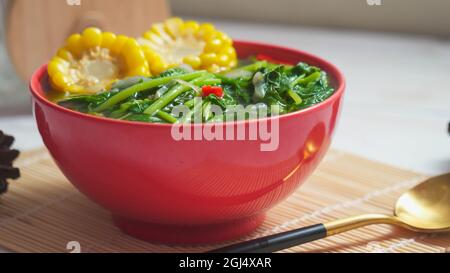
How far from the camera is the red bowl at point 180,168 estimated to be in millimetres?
1081

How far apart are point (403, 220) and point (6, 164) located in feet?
2.58

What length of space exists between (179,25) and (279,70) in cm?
40

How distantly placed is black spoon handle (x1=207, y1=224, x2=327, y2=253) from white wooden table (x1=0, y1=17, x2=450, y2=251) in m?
0.55

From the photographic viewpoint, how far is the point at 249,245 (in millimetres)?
1111

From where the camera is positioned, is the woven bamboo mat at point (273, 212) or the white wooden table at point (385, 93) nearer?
the woven bamboo mat at point (273, 212)

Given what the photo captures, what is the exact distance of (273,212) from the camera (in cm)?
136

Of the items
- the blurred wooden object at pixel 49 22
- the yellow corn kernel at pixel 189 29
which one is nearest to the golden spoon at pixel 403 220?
the yellow corn kernel at pixel 189 29

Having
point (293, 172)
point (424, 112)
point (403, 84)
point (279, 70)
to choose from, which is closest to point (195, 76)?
point (279, 70)

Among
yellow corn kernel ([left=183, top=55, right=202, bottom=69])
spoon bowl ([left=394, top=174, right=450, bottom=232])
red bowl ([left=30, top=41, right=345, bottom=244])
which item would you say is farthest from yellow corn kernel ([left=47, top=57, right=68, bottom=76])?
spoon bowl ([left=394, top=174, right=450, bottom=232])

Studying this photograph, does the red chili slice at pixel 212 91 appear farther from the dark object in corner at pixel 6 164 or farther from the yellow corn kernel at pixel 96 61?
the dark object in corner at pixel 6 164

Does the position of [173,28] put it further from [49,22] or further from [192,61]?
[49,22]

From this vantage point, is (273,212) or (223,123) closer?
(223,123)

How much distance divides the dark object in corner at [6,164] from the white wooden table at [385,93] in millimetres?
324

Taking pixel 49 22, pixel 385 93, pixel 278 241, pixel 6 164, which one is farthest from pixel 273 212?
pixel 385 93
